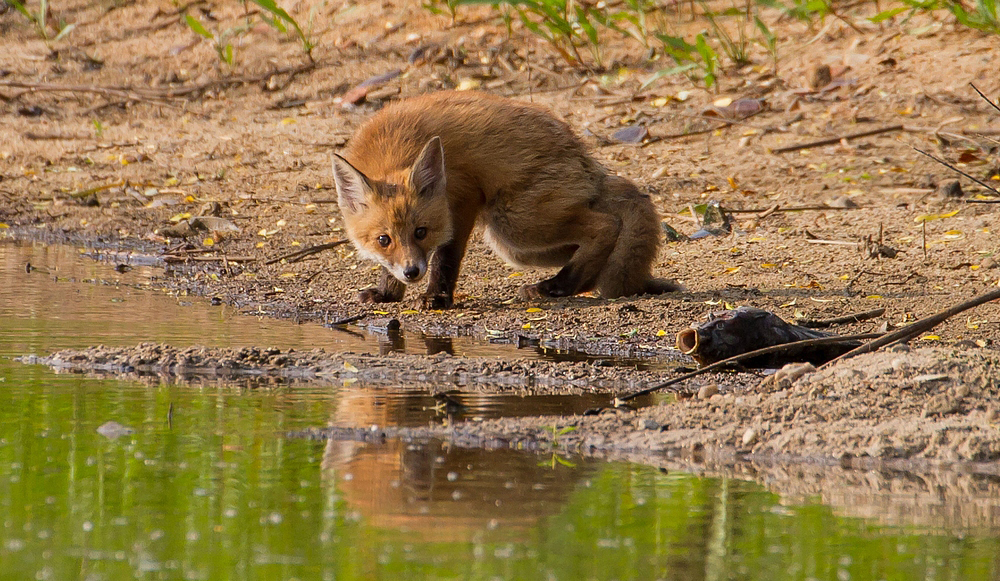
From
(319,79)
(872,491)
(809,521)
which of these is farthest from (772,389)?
(319,79)

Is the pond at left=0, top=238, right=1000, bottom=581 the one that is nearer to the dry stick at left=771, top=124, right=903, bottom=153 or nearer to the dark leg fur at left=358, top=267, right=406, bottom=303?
the dark leg fur at left=358, top=267, right=406, bottom=303

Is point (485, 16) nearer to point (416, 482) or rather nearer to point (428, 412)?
point (428, 412)

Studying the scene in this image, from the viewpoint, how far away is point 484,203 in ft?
22.9

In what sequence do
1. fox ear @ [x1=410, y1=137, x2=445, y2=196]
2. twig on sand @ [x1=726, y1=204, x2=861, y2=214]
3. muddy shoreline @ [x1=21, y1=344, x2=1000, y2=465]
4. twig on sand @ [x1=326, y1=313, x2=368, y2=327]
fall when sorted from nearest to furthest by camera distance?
muddy shoreline @ [x1=21, y1=344, x2=1000, y2=465]
twig on sand @ [x1=326, y1=313, x2=368, y2=327]
fox ear @ [x1=410, y1=137, x2=445, y2=196]
twig on sand @ [x1=726, y1=204, x2=861, y2=214]

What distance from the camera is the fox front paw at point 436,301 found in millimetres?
6812

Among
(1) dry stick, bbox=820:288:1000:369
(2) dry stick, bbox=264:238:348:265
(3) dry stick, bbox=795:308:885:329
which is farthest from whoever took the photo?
(2) dry stick, bbox=264:238:348:265

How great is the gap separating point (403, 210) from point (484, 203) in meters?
0.58

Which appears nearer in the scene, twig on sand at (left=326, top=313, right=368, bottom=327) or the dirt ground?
the dirt ground

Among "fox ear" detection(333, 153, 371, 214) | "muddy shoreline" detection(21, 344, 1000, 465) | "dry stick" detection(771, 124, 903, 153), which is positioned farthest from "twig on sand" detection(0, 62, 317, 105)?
"muddy shoreline" detection(21, 344, 1000, 465)

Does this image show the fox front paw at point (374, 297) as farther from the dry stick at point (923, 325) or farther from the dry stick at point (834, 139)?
the dry stick at point (834, 139)

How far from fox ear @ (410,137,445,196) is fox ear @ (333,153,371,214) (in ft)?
0.89

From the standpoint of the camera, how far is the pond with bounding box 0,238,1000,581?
2.68 m

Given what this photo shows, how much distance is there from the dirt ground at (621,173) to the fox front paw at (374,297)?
8 centimetres

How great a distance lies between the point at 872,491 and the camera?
3.31 m
